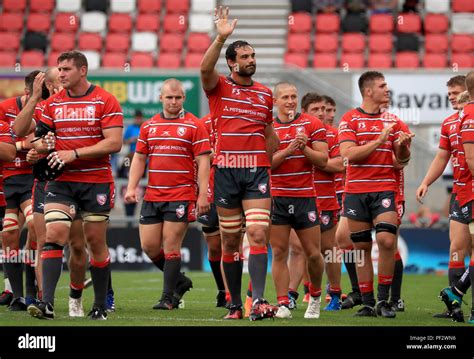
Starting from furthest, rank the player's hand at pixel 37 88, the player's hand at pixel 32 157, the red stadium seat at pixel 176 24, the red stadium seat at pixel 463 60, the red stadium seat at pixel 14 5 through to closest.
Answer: the red stadium seat at pixel 14 5, the red stadium seat at pixel 176 24, the red stadium seat at pixel 463 60, the player's hand at pixel 32 157, the player's hand at pixel 37 88

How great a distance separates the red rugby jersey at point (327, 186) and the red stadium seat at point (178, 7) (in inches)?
538

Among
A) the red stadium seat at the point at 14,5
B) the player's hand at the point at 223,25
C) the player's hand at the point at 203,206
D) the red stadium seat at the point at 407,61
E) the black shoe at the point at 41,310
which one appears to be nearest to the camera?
the player's hand at the point at 223,25

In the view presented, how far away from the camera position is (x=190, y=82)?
22.2 meters

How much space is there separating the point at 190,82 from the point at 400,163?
1066 cm

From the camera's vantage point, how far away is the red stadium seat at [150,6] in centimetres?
2746

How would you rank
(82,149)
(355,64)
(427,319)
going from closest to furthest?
(82,149) < (427,319) < (355,64)

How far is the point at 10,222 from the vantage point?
42.0 ft

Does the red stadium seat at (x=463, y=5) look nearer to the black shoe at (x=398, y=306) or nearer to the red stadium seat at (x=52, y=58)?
the red stadium seat at (x=52, y=58)

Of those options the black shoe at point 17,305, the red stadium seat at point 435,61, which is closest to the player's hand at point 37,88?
the black shoe at point 17,305

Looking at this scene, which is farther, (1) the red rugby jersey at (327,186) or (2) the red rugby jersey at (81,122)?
(1) the red rugby jersey at (327,186)
